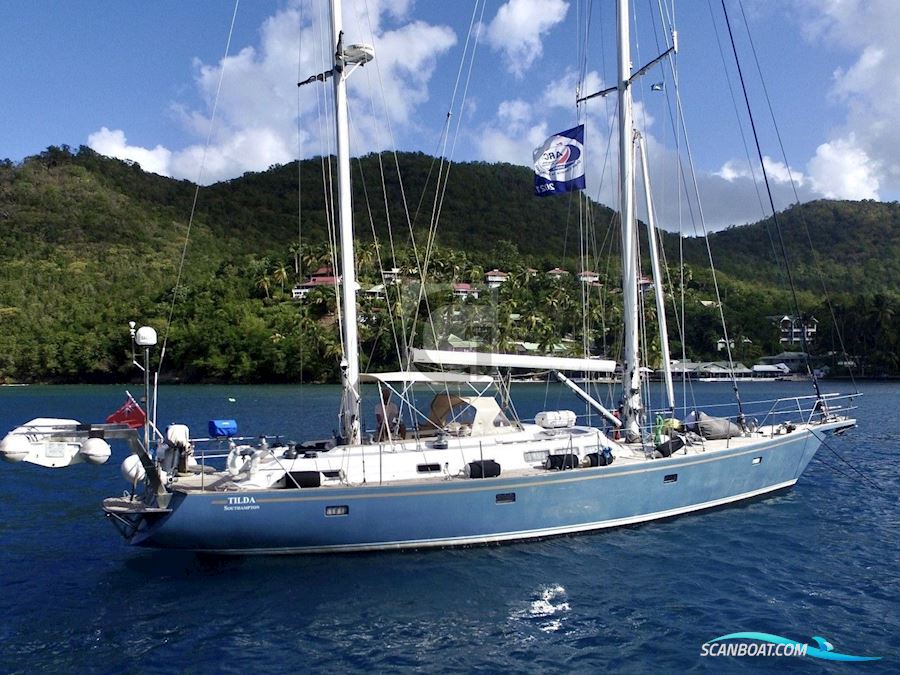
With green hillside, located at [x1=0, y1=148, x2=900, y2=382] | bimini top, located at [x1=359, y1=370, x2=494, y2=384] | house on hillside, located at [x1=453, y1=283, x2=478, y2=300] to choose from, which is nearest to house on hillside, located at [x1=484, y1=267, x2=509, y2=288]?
green hillside, located at [x1=0, y1=148, x2=900, y2=382]

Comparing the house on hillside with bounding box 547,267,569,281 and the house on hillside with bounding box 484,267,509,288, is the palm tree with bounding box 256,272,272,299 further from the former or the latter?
the house on hillside with bounding box 547,267,569,281

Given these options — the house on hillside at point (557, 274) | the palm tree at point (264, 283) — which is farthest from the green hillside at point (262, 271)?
the house on hillside at point (557, 274)

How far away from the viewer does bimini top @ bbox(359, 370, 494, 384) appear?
1653 cm

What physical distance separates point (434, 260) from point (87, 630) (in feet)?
330

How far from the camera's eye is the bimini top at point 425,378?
16.5 meters

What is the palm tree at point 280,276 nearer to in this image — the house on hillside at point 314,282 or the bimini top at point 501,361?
the house on hillside at point 314,282

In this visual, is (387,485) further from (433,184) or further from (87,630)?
(433,184)

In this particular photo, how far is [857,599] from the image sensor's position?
513 inches

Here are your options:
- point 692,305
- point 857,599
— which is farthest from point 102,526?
point 692,305

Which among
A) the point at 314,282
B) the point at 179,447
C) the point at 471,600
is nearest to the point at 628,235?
the point at 471,600

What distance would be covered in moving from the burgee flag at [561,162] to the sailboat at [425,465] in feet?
3.77

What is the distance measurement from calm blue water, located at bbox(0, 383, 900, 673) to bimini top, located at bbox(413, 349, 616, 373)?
4259 mm

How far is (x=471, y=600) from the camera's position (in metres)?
12.9

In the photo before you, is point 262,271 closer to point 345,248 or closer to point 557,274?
point 557,274
